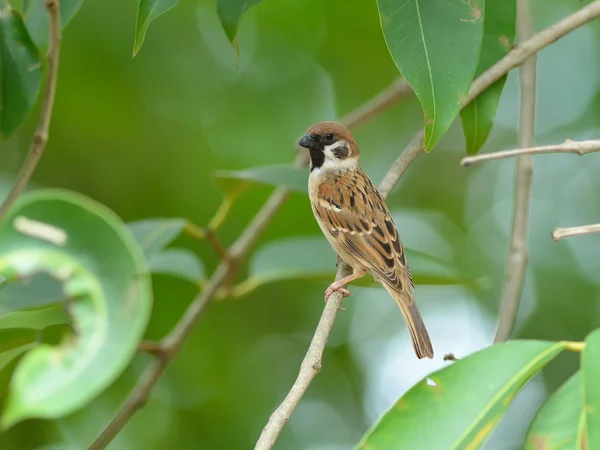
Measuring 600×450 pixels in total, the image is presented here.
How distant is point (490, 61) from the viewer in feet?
8.96

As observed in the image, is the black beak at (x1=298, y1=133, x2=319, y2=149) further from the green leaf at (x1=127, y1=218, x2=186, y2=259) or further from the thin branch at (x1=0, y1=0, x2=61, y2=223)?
Answer: the thin branch at (x1=0, y1=0, x2=61, y2=223)

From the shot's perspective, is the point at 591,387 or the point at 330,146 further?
the point at 330,146

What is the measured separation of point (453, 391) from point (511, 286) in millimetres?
1332

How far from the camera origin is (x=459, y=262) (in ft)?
20.6

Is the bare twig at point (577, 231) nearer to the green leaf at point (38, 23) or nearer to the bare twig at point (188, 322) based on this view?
the bare twig at point (188, 322)

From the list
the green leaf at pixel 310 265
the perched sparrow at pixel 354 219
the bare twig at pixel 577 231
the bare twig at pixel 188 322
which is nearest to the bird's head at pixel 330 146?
the perched sparrow at pixel 354 219

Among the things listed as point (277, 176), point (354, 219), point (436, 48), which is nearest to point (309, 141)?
point (354, 219)

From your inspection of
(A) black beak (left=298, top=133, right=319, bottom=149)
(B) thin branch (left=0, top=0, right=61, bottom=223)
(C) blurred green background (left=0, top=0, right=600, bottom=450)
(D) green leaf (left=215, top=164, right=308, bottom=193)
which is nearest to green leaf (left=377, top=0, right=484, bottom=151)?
(B) thin branch (left=0, top=0, right=61, bottom=223)

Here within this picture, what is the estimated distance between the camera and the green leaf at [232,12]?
2.31 metres

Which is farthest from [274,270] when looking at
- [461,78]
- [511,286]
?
[461,78]

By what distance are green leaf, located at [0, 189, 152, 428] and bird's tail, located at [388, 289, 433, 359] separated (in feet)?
3.95

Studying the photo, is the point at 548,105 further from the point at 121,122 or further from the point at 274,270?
the point at 274,270

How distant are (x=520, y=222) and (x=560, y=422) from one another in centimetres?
158

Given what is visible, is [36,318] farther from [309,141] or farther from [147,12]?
[309,141]
